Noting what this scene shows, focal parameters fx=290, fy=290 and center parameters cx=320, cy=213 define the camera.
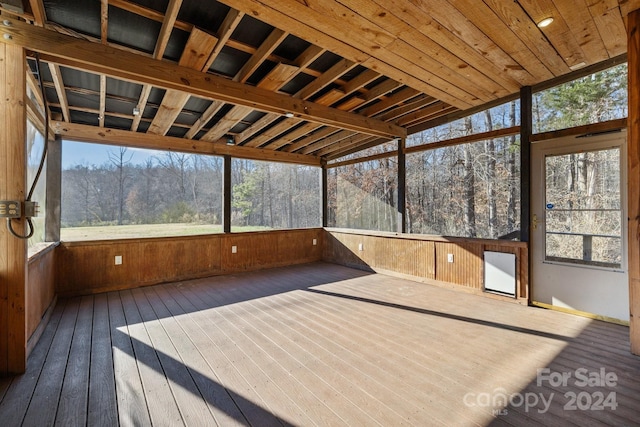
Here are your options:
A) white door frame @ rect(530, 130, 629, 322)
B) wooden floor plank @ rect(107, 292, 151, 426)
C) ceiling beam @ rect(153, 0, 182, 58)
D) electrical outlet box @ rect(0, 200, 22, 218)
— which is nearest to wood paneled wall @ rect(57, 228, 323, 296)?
wooden floor plank @ rect(107, 292, 151, 426)

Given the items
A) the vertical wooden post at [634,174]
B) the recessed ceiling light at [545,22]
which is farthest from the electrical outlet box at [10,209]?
the vertical wooden post at [634,174]

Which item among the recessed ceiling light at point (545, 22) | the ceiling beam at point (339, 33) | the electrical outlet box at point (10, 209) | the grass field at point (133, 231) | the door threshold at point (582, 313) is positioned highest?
the recessed ceiling light at point (545, 22)

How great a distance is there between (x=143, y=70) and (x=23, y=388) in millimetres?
2672

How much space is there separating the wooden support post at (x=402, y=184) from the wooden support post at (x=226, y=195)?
10.7 ft

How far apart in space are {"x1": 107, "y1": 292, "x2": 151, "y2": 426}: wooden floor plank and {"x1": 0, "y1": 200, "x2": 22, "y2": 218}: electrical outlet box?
1.33 metres

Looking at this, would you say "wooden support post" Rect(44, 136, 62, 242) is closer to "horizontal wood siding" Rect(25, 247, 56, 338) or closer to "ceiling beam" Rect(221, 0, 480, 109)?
"horizontal wood siding" Rect(25, 247, 56, 338)

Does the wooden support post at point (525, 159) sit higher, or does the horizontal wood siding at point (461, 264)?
the wooden support post at point (525, 159)

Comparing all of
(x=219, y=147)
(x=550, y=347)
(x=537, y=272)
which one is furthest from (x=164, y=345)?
(x=537, y=272)

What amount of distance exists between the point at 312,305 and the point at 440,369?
1.85 m

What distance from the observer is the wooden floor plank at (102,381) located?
5.64 feet

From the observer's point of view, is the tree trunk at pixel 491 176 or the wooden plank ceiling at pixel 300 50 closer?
the wooden plank ceiling at pixel 300 50

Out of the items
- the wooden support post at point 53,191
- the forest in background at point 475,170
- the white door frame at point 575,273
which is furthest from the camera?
the wooden support post at point 53,191

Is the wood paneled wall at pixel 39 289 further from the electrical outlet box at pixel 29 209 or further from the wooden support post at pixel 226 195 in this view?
the wooden support post at pixel 226 195

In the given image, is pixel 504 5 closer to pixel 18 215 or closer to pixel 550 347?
pixel 550 347
